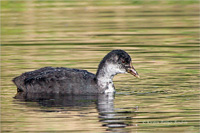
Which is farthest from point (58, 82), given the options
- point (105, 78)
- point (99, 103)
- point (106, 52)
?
point (106, 52)

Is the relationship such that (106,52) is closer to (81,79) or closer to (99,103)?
(81,79)

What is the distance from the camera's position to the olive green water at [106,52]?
10719 millimetres

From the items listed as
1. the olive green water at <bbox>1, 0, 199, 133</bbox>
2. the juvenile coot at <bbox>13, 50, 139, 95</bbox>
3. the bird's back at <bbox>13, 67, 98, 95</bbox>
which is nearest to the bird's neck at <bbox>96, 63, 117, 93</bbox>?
the juvenile coot at <bbox>13, 50, 139, 95</bbox>

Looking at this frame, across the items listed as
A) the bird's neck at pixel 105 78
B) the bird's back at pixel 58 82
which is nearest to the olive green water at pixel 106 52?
the bird's neck at pixel 105 78

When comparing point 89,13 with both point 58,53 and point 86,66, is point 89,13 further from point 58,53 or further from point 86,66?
point 86,66

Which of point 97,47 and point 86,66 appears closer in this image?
point 86,66

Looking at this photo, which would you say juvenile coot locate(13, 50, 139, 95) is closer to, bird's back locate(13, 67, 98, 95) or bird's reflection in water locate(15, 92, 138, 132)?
bird's back locate(13, 67, 98, 95)

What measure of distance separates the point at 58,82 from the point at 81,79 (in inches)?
19.7

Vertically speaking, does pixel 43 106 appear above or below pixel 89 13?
below

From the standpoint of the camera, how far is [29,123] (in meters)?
10.5

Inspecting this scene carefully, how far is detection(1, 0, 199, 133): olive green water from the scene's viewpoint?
35.2 ft

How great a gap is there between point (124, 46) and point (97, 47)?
85cm

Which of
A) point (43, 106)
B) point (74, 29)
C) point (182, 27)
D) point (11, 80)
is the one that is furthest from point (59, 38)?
point (43, 106)

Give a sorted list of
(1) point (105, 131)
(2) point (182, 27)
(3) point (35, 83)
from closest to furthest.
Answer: (1) point (105, 131)
(3) point (35, 83)
(2) point (182, 27)
